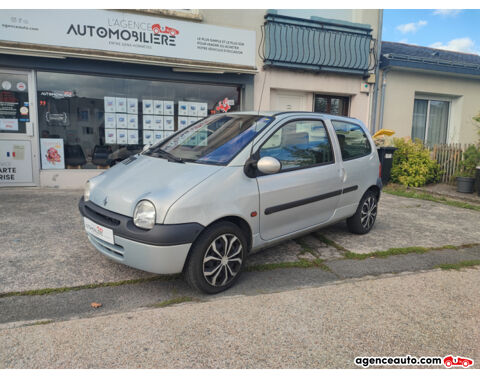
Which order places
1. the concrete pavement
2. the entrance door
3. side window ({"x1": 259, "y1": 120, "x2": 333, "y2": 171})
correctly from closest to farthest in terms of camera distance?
the concrete pavement
side window ({"x1": 259, "y1": 120, "x2": 333, "y2": 171})
the entrance door

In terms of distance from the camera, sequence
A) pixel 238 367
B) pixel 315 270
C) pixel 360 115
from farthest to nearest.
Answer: pixel 360 115
pixel 315 270
pixel 238 367

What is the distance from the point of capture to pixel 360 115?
1011 centimetres

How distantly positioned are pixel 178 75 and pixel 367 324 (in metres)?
7.24

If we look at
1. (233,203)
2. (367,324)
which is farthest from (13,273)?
(367,324)

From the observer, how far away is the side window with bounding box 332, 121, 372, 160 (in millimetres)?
4387

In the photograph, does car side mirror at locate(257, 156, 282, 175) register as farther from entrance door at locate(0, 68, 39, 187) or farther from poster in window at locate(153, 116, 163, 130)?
entrance door at locate(0, 68, 39, 187)

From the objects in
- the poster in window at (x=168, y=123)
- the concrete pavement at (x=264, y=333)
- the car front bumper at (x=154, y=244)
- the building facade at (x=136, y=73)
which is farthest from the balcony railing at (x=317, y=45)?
the concrete pavement at (x=264, y=333)

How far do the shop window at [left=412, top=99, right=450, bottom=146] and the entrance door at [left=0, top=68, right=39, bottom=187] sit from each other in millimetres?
10641

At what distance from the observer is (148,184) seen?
2.99 m

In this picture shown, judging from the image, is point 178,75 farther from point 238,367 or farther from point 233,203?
point 238,367

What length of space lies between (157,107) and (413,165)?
675 centimetres

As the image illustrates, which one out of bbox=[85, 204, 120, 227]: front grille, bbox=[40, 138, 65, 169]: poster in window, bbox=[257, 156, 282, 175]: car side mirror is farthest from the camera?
bbox=[40, 138, 65, 169]: poster in window

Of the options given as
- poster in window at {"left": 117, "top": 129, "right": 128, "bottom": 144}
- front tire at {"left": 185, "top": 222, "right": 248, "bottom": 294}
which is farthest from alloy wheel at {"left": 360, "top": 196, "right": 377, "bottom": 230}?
poster in window at {"left": 117, "top": 129, "right": 128, "bottom": 144}

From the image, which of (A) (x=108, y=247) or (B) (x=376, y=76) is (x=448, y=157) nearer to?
(B) (x=376, y=76)
